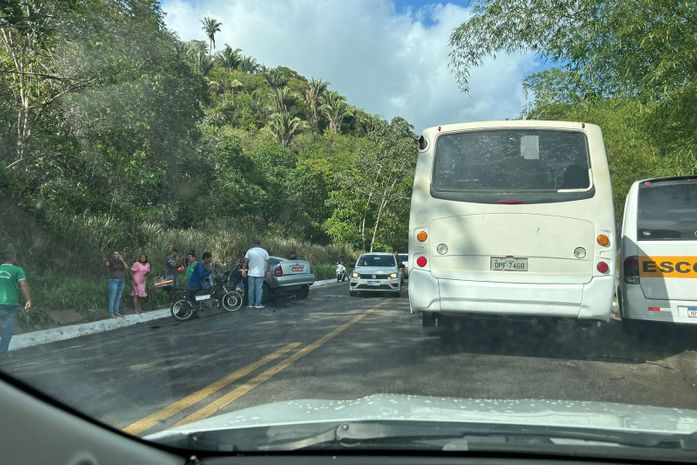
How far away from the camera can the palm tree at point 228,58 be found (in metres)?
88.8

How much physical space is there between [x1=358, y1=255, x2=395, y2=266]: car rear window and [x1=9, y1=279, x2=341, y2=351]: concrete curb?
26.2 feet

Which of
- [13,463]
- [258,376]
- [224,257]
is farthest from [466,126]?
[224,257]

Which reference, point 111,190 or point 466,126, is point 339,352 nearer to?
point 466,126

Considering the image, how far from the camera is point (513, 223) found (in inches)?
321

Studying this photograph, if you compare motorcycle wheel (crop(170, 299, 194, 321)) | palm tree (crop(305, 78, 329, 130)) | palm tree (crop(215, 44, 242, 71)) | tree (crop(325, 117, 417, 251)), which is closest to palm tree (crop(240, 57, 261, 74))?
palm tree (crop(215, 44, 242, 71))

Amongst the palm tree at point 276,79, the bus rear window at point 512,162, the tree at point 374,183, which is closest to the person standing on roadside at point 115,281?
the bus rear window at point 512,162

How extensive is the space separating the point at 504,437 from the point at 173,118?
19428 mm

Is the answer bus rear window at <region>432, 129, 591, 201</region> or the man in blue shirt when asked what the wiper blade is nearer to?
bus rear window at <region>432, 129, 591, 201</region>

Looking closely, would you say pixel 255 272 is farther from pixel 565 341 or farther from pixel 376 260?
pixel 565 341

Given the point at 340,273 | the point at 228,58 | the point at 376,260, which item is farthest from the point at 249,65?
the point at 376,260

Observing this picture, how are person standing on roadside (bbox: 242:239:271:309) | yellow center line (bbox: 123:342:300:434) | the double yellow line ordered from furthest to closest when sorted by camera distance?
person standing on roadside (bbox: 242:239:271:309) < the double yellow line < yellow center line (bbox: 123:342:300:434)

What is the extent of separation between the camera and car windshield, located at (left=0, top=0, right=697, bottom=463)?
330cm

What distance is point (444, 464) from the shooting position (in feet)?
8.52

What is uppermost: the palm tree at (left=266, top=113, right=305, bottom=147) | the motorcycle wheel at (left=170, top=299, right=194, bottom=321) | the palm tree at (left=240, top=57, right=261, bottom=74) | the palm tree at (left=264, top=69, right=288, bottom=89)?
the palm tree at (left=240, top=57, right=261, bottom=74)
